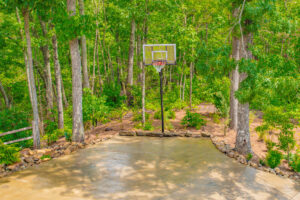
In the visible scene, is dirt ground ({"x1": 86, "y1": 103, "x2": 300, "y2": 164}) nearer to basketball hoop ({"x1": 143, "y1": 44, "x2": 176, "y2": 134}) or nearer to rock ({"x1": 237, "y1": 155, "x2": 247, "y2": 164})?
rock ({"x1": 237, "y1": 155, "x2": 247, "y2": 164})

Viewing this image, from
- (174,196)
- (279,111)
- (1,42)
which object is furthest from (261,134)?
(1,42)

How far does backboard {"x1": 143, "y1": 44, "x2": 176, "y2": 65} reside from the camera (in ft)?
32.5

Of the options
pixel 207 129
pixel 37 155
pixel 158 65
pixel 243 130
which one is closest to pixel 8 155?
pixel 37 155

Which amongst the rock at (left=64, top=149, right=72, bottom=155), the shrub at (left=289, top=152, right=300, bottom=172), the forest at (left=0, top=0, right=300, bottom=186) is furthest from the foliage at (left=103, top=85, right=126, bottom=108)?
the shrub at (left=289, top=152, right=300, bottom=172)

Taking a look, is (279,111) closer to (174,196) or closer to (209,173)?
(209,173)

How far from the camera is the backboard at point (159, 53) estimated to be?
9.91m

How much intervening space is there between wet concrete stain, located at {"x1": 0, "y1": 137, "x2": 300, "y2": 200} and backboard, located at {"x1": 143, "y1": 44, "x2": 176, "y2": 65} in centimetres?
A: 426

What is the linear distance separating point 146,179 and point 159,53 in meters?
6.15

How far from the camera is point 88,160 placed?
6.55 meters

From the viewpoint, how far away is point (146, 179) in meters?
5.30

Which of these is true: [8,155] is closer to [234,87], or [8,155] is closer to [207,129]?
[207,129]

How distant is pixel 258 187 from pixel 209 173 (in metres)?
1.13

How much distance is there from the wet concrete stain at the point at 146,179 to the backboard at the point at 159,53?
4265mm

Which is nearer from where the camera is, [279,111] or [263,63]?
[263,63]
